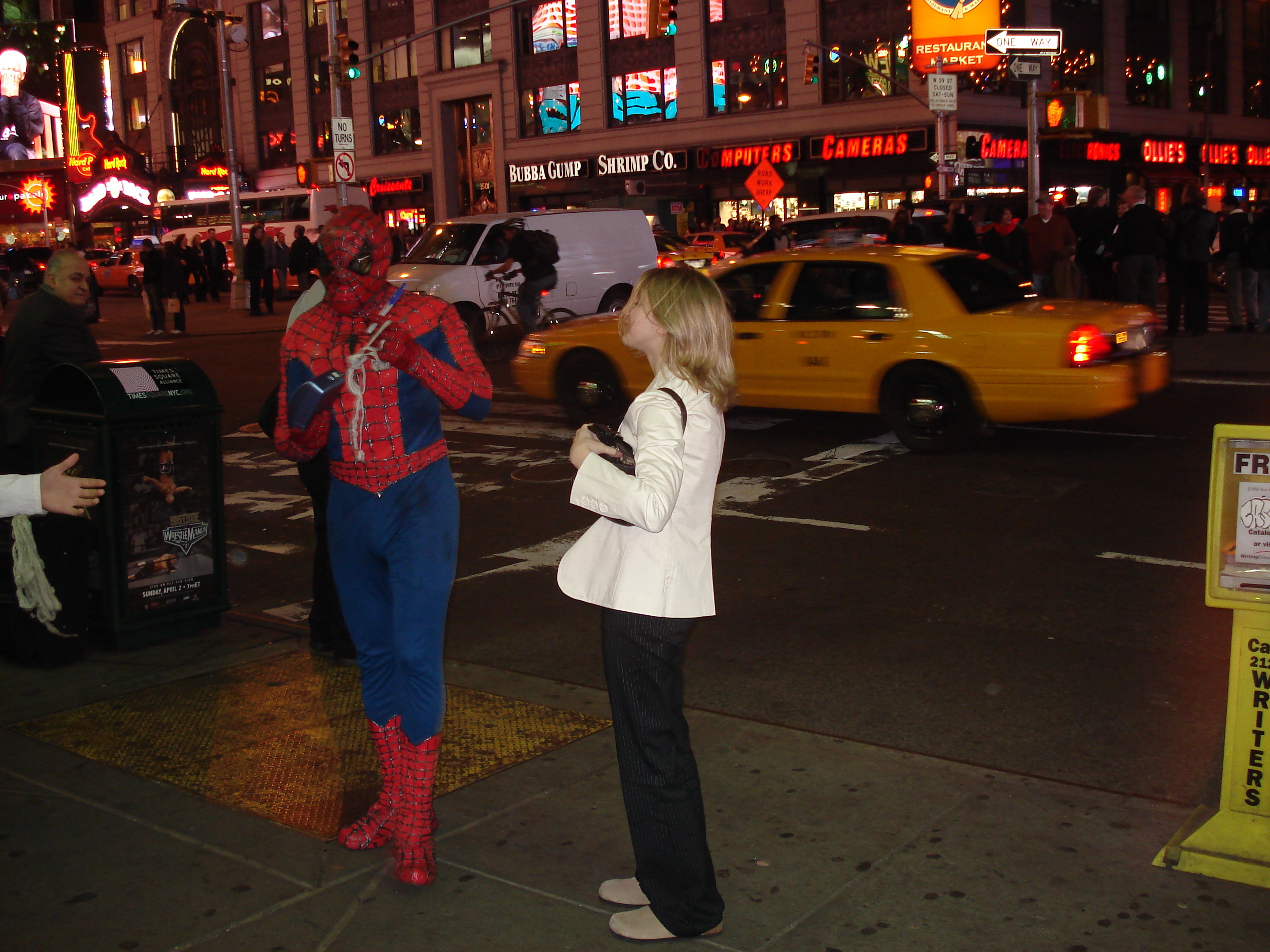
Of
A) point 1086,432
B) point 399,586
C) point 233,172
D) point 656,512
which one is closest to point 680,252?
point 233,172

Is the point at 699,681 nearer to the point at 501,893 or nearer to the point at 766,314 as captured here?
the point at 501,893

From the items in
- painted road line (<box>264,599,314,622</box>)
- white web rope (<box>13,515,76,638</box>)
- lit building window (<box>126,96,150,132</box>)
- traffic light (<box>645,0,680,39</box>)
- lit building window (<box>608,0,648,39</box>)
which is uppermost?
lit building window (<box>126,96,150,132</box>)

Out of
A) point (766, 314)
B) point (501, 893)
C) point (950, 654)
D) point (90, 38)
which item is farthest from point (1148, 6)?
point (90, 38)

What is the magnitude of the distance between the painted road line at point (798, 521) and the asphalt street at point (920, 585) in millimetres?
24

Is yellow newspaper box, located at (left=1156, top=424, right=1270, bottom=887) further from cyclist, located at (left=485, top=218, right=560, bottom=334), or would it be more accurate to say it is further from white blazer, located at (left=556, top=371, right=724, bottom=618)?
cyclist, located at (left=485, top=218, right=560, bottom=334)

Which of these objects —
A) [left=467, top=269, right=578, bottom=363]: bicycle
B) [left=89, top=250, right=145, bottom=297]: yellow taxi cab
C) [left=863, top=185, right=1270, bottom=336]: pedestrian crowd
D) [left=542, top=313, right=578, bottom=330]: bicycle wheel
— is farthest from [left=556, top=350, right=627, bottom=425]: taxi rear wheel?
[left=89, top=250, right=145, bottom=297]: yellow taxi cab

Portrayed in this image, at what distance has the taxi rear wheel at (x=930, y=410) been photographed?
10.4 metres

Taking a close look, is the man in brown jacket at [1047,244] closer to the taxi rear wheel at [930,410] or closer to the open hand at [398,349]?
the taxi rear wheel at [930,410]

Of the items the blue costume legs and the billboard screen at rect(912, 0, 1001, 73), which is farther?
the billboard screen at rect(912, 0, 1001, 73)

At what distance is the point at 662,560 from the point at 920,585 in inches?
162

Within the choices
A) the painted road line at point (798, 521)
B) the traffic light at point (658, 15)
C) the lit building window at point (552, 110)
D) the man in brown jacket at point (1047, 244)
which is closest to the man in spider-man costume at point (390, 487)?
the painted road line at point (798, 521)

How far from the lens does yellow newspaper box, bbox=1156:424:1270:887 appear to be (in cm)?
342

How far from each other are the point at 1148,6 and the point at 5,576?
4451 centimetres

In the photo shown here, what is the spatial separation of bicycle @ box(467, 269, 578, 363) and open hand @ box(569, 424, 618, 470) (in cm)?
1563
